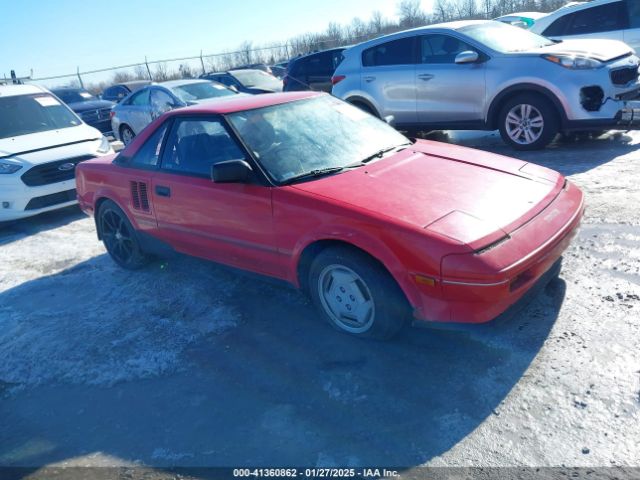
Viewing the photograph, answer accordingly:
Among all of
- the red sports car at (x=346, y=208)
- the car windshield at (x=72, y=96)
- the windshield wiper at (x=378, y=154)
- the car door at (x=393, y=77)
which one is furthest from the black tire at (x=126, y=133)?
the windshield wiper at (x=378, y=154)

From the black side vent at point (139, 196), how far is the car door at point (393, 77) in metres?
4.92

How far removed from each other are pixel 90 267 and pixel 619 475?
490 cm

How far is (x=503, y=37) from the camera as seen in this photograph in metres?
7.86

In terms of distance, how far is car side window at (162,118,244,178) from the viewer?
421 centimetres

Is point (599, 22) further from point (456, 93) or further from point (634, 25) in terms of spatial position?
point (456, 93)

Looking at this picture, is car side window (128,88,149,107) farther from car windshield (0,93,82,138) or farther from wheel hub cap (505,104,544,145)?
wheel hub cap (505,104,544,145)

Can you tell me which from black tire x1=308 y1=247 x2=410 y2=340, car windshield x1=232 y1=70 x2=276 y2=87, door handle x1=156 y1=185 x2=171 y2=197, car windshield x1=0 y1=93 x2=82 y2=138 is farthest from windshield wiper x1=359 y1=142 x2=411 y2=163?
car windshield x1=232 y1=70 x2=276 y2=87

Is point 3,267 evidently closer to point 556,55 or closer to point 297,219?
point 297,219

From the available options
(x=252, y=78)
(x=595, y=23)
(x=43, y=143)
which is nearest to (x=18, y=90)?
(x=43, y=143)

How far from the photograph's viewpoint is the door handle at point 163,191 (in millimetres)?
4527

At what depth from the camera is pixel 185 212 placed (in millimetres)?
4426

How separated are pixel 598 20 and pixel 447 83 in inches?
144

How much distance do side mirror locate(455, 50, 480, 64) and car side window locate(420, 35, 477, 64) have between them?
0.28m

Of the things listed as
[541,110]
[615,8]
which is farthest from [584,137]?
[615,8]
